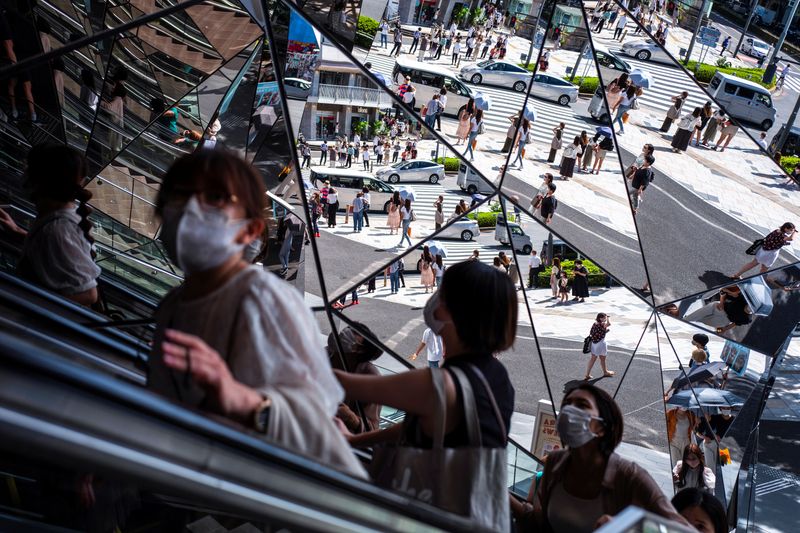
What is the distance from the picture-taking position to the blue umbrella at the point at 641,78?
7547 millimetres

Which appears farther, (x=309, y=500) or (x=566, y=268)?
(x=566, y=268)

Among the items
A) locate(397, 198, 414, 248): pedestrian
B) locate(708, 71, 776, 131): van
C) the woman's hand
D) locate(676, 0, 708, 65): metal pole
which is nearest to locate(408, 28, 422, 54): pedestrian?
locate(397, 198, 414, 248): pedestrian

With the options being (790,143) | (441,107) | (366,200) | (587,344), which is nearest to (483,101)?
(441,107)

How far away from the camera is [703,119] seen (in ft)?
25.4

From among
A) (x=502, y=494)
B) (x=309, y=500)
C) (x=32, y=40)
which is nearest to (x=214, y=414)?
(x=309, y=500)

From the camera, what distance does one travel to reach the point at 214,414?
2.21 metres

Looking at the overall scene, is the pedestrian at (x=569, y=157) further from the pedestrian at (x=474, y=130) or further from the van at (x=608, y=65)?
the pedestrian at (x=474, y=130)

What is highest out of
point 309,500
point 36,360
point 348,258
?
point 36,360

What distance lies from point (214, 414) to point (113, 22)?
4.84 meters

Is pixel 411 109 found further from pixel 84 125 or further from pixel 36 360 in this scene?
pixel 36 360

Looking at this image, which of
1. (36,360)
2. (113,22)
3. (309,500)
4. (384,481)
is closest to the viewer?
(36,360)

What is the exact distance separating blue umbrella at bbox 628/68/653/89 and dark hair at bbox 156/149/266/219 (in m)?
5.88

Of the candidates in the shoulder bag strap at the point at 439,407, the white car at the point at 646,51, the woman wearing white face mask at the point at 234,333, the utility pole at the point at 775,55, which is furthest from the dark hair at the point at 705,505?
the utility pole at the point at 775,55

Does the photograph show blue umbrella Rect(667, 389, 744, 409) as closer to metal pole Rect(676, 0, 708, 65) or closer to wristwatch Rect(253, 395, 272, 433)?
metal pole Rect(676, 0, 708, 65)
